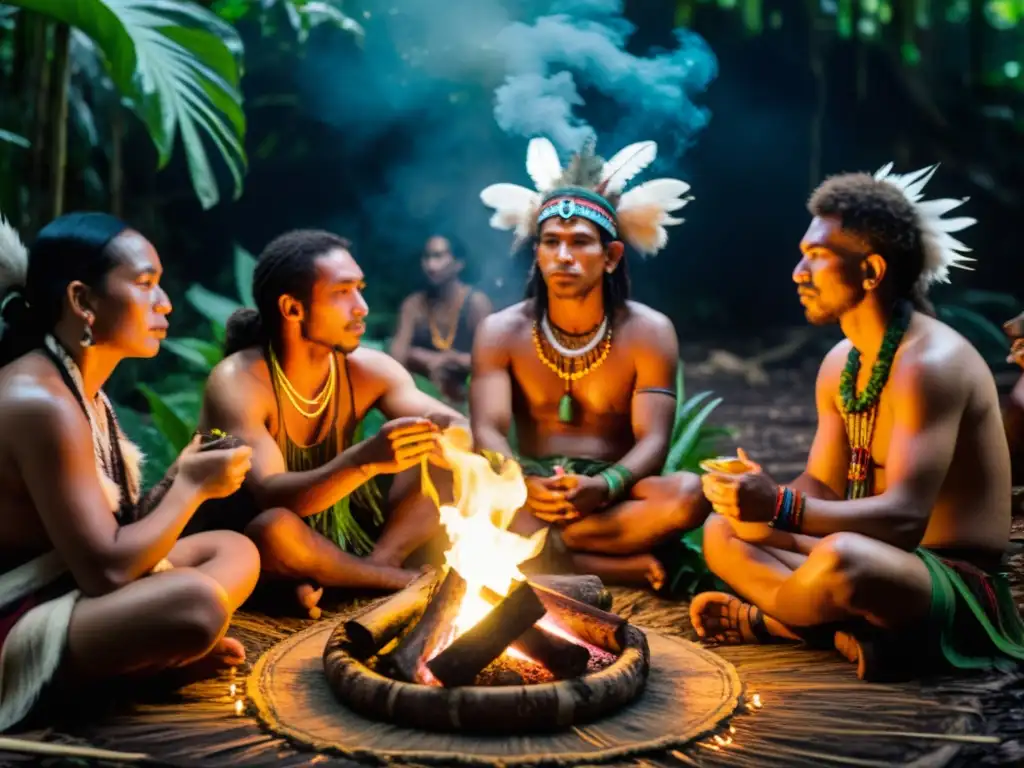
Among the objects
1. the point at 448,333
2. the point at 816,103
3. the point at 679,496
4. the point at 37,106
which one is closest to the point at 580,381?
the point at 679,496

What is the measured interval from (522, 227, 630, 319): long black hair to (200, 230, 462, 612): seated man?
0.62m

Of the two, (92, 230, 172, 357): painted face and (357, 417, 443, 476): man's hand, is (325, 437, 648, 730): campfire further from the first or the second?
(92, 230, 172, 357): painted face

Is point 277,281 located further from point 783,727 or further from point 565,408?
point 783,727

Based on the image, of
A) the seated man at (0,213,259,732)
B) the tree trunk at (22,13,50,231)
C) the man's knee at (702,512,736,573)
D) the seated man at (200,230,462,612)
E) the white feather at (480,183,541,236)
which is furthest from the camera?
the tree trunk at (22,13,50,231)

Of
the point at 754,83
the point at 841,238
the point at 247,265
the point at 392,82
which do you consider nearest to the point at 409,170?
the point at 392,82

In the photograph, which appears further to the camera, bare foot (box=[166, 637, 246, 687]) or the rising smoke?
the rising smoke

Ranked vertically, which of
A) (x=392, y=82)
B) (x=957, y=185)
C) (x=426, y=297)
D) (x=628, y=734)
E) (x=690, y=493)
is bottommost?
(x=628, y=734)

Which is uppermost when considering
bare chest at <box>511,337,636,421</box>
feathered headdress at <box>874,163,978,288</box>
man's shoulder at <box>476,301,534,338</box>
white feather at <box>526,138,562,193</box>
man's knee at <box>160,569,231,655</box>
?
white feather at <box>526,138,562,193</box>

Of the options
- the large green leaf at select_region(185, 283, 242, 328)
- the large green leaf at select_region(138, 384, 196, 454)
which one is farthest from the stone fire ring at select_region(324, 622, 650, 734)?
the large green leaf at select_region(185, 283, 242, 328)

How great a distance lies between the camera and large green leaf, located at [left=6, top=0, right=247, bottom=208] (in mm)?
4375

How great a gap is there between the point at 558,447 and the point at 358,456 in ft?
3.44

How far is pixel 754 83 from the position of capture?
446 inches

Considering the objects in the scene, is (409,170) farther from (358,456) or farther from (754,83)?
(358,456)

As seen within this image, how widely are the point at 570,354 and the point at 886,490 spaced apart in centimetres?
152
